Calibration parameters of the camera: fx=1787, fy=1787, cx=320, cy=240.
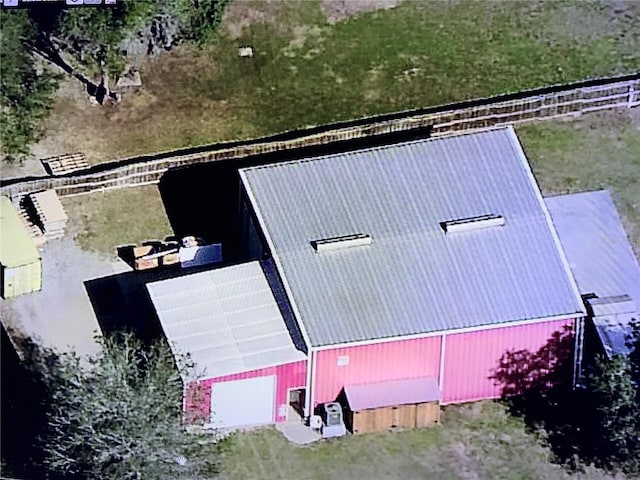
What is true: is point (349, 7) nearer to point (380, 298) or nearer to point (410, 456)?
point (380, 298)

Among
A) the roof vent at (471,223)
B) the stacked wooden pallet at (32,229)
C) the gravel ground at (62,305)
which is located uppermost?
the stacked wooden pallet at (32,229)

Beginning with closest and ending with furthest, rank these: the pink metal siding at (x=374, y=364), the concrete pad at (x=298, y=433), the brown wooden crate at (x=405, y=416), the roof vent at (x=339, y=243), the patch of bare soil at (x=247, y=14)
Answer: the pink metal siding at (x=374, y=364), the brown wooden crate at (x=405, y=416), the concrete pad at (x=298, y=433), the roof vent at (x=339, y=243), the patch of bare soil at (x=247, y=14)

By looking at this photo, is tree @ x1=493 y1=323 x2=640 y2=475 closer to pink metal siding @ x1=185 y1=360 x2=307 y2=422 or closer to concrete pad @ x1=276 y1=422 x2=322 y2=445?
concrete pad @ x1=276 y1=422 x2=322 y2=445

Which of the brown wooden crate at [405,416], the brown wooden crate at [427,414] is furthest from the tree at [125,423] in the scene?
the brown wooden crate at [427,414]

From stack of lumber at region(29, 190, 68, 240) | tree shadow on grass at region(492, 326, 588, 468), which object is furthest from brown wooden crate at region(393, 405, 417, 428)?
stack of lumber at region(29, 190, 68, 240)

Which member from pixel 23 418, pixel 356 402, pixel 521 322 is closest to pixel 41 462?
pixel 23 418

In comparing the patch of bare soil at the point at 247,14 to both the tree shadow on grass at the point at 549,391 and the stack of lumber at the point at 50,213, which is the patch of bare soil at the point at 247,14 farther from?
the tree shadow on grass at the point at 549,391
